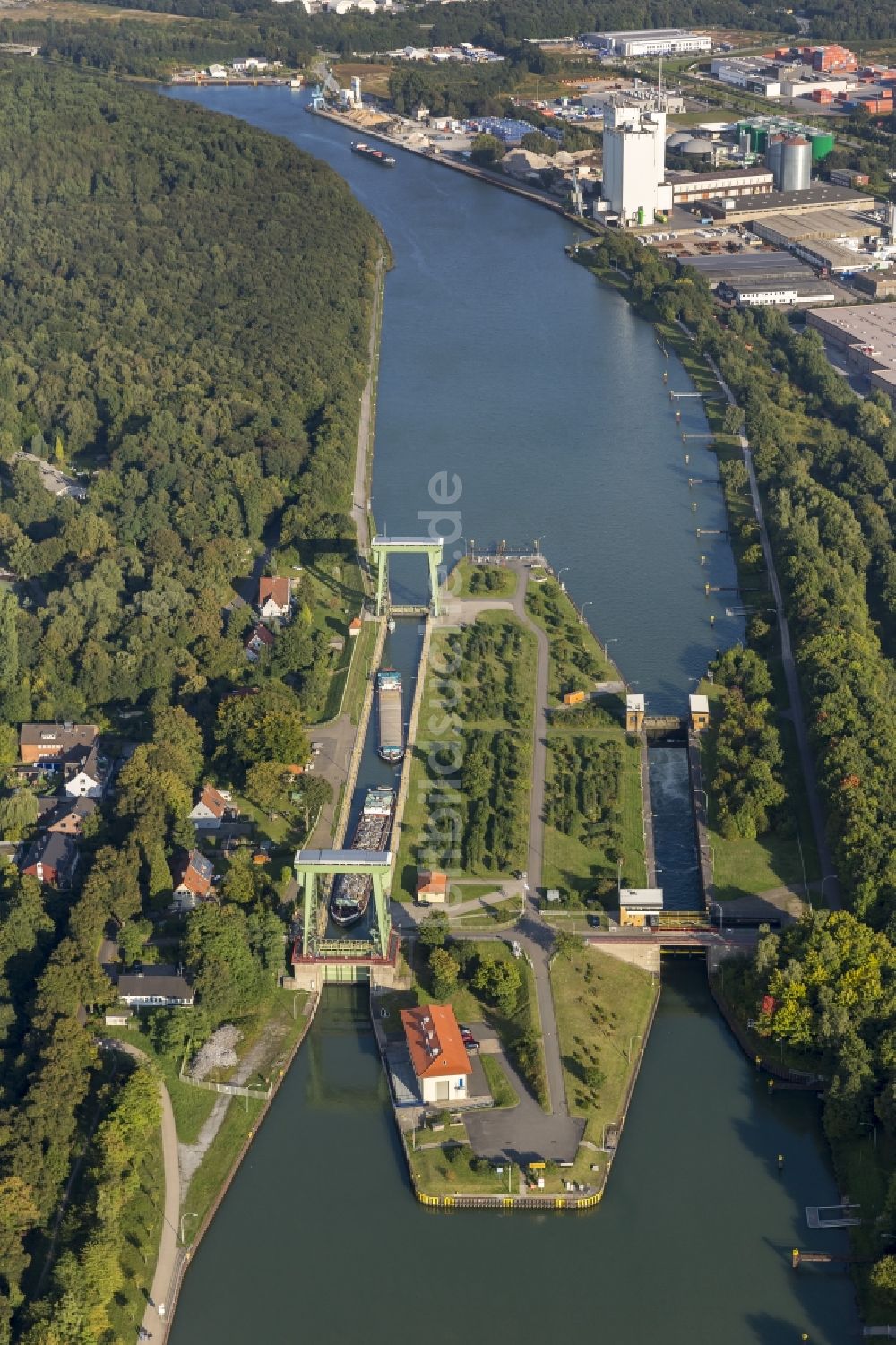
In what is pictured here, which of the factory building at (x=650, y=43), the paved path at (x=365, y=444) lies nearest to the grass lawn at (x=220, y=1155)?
the paved path at (x=365, y=444)

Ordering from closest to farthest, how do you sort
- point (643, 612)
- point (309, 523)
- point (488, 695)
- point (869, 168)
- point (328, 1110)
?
point (328, 1110) → point (488, 695) → point (643, 612) → point (309, 523) → point (869, 168)

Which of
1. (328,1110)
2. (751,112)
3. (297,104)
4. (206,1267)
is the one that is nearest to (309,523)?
(328,1110)

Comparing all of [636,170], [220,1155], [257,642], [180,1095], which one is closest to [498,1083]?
[220,1155]

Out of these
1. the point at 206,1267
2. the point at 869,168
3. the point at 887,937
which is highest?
the point at 869,168

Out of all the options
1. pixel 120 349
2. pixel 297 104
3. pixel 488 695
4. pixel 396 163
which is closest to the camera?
pixel 488 695

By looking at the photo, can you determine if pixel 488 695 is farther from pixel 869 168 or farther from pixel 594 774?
pixel 869 168

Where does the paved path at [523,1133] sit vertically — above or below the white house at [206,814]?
below

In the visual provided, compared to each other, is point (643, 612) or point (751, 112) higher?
point (751, 112)

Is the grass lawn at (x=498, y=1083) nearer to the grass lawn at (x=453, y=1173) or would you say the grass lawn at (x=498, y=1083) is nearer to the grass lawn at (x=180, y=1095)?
the grass lawn at (x=453, y=1173)

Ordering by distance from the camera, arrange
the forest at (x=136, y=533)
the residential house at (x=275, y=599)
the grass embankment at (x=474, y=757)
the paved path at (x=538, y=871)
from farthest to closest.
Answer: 1. the residential house at (x=275, y=599)
2. the grass embankment at (x=474, y=757)
3. the paved path at (x=538, y=871)
4. the forest at (x=136, y=533)
